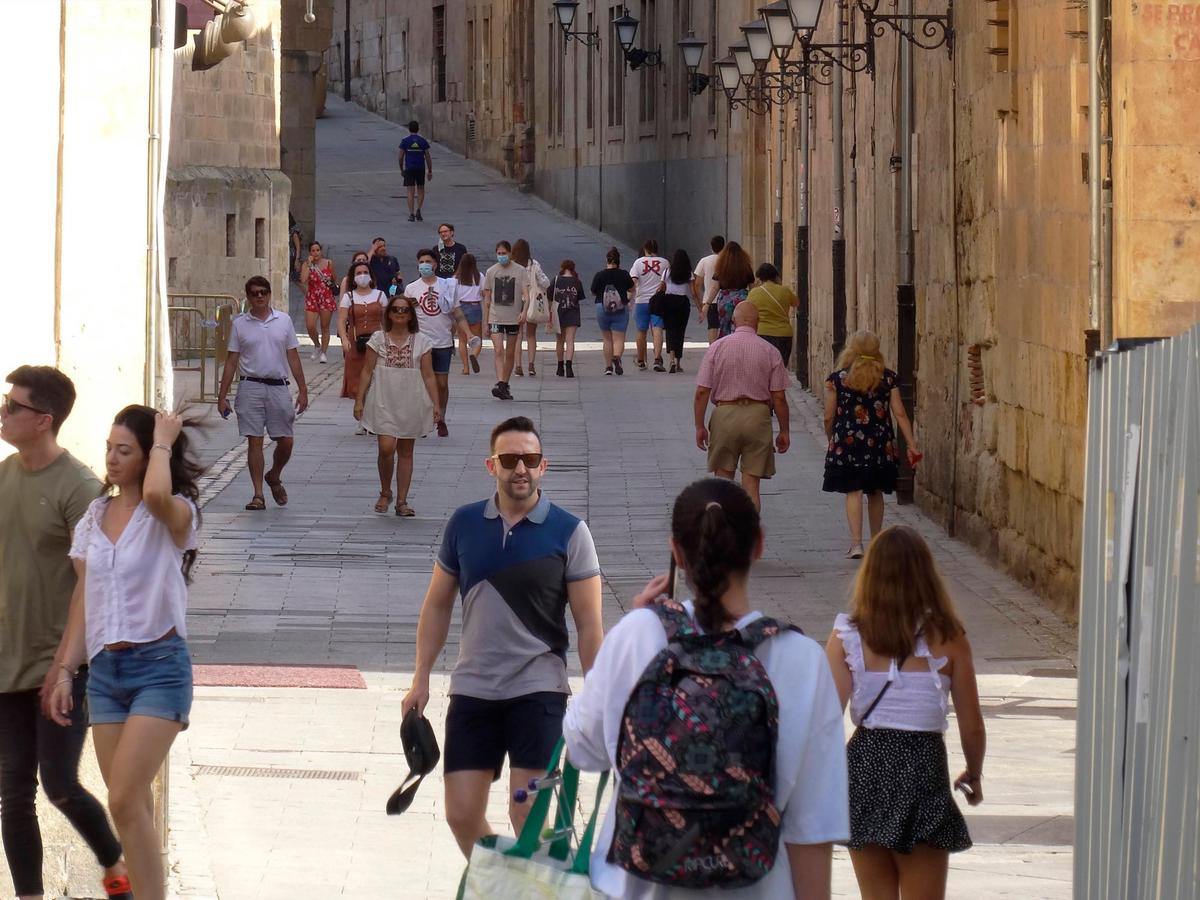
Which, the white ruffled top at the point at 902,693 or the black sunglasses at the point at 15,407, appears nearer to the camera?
the white ruffled top at the point at 902,693

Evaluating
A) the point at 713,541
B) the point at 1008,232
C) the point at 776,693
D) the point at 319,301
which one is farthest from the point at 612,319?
the point at 776,693

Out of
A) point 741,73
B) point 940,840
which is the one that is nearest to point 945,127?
point 741,73

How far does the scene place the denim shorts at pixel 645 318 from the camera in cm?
2784

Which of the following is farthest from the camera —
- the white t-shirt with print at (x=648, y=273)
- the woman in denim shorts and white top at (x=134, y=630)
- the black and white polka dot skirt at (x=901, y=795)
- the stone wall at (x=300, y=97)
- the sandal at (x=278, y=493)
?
the stone wall at (x=300, y=97)

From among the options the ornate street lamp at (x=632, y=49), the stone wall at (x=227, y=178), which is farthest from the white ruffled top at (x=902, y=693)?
the ornate street lamp at (x=632, y=49)

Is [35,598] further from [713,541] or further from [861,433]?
[861,433]

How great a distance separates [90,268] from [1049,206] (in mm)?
6896

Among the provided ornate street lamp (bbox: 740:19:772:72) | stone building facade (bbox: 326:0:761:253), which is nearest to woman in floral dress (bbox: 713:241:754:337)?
ornate street lamp (bbox: 740:19:772:72)

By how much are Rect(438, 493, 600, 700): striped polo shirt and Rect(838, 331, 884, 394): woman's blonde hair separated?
25.6ft

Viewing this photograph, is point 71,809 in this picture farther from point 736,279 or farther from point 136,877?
point 736,279

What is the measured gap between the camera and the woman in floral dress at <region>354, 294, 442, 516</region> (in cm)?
1563

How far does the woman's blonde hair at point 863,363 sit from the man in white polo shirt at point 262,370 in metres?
4.12

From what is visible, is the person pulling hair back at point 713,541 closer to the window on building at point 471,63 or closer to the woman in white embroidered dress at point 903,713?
the woman in white embroidered dress at point 903,713

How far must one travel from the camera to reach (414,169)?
145ft
